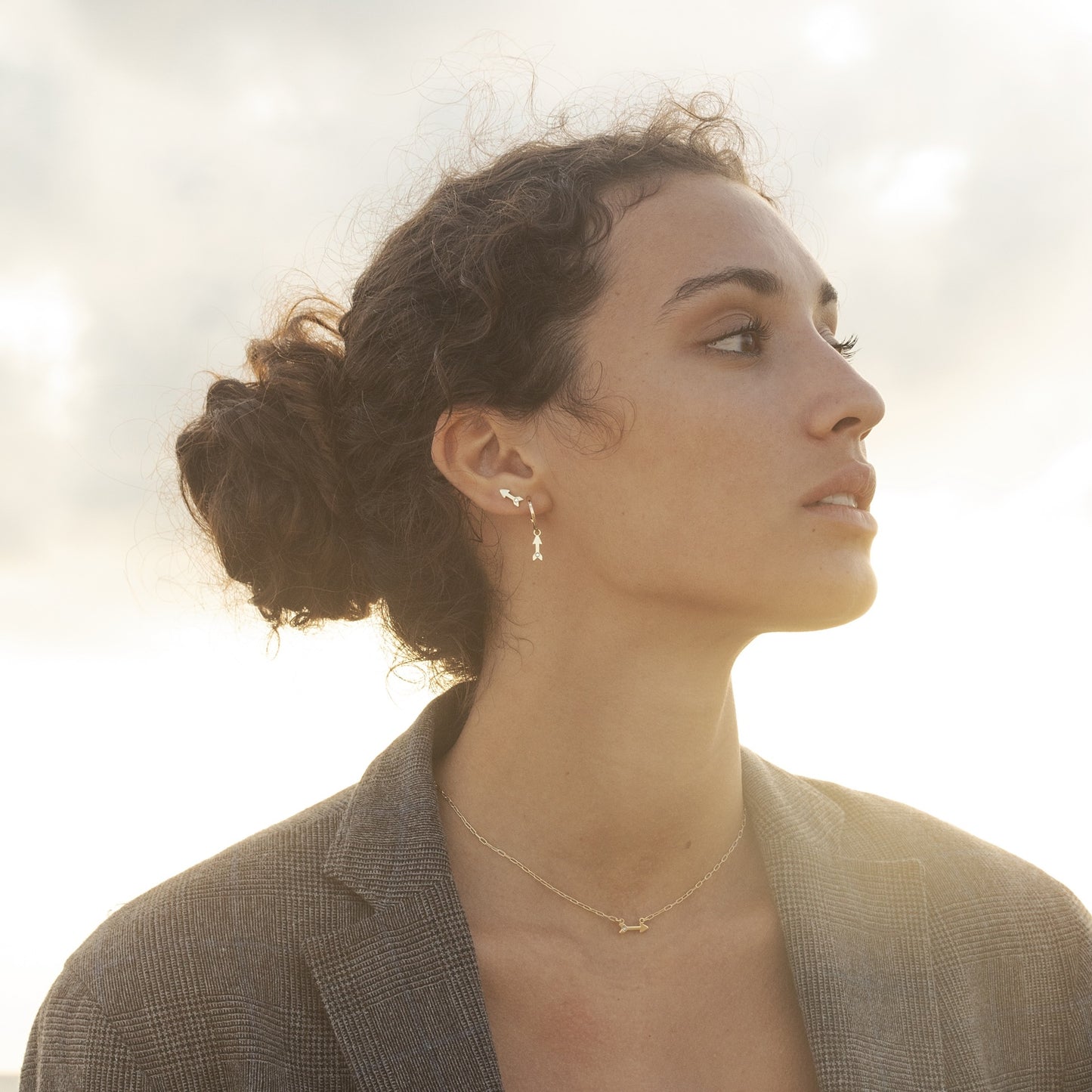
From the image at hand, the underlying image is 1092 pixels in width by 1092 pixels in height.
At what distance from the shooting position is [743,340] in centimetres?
280

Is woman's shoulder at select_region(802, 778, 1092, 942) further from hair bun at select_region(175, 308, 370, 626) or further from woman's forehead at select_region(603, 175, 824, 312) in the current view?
hair bun at select_region(175, 308, 370, 626)

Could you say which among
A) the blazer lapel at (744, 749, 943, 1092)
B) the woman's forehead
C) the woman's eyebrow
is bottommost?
the blazer lapel at (744, 749, 943, 1092)

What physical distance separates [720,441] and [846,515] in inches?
12.7

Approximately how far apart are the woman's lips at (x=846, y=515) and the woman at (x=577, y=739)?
0.01 meters

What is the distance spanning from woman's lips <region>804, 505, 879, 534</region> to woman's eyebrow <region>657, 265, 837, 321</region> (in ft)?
1.85

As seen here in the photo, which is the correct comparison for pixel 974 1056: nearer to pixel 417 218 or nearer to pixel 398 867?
pixel 398 867

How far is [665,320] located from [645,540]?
54 centimetres

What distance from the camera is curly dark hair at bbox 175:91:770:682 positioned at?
119 inches

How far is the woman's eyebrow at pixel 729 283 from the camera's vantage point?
9.14ft

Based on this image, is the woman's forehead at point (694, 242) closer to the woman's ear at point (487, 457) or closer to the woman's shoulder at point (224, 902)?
the woman's ear at point (487, 457)

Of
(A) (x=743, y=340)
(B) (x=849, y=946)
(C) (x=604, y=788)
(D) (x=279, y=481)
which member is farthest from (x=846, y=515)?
(D) (x=279, y=481)

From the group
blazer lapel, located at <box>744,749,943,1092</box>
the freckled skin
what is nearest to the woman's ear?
the freckled skin

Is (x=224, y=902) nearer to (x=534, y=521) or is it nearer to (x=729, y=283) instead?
(x=534, y=521)

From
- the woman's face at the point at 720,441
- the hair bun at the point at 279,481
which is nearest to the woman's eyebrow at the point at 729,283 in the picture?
the woman's face at the point at 720,441
